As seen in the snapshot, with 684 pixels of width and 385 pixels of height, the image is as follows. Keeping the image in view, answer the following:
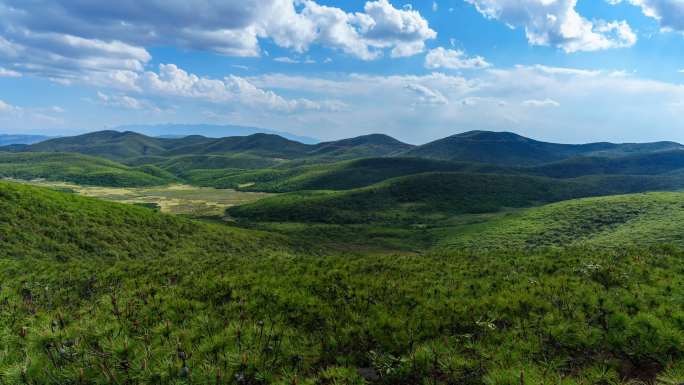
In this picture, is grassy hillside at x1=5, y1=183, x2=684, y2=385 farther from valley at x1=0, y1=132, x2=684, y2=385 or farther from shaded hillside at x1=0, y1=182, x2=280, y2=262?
shaded hillside at x1=0, y1=182, x2=280, y2=262

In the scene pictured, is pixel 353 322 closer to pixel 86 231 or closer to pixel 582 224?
pixel 86 231

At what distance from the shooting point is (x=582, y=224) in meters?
113

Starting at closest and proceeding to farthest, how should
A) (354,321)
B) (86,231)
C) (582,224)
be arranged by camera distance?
(354,321), (86,231), (582,224)

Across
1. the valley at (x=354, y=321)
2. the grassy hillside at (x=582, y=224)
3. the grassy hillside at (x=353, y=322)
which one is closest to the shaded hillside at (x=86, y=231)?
the valley at (x=354, y=321)

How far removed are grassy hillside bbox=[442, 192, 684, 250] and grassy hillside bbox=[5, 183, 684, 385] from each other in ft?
267

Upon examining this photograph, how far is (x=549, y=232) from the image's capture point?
107062 mm

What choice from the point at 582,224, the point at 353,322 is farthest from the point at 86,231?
the point at 582,224

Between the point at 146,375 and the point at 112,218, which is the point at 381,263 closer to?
the point at 146,375

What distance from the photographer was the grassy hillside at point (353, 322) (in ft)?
26.6

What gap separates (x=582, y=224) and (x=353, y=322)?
5006 inches

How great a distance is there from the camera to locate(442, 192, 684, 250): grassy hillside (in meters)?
93.9

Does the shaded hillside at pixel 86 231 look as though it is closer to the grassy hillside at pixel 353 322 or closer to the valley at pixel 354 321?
the valley at pixel 354 321

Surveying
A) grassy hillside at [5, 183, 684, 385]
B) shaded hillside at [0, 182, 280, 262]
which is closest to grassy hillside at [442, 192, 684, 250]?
shaded hillside at [0, 182, 280, 262]

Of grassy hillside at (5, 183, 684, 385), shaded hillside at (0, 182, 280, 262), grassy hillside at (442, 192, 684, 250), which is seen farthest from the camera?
Answer: grassy hillside at (442, 192, 684, 250)
